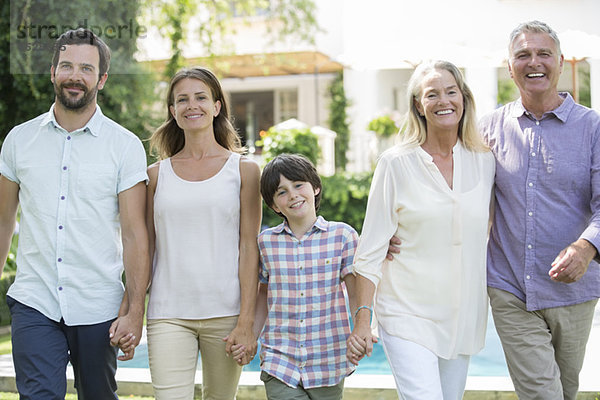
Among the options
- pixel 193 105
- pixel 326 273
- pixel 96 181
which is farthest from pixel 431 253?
pixel 96 181

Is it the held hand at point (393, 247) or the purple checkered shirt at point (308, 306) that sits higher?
the held hand at point (393, 247)

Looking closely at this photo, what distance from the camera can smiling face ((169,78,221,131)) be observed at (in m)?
3.39

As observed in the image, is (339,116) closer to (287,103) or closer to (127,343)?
(287,103)

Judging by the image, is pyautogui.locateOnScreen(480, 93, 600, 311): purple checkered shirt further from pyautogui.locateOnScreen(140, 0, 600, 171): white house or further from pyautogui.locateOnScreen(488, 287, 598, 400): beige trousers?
pyautogui.locateOnScreen(140, 0, 600, 171): white house

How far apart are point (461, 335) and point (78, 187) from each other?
1.83m

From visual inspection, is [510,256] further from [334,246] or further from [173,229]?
[173,229]

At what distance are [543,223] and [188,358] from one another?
5.59ft

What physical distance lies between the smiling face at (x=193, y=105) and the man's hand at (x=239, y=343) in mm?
976

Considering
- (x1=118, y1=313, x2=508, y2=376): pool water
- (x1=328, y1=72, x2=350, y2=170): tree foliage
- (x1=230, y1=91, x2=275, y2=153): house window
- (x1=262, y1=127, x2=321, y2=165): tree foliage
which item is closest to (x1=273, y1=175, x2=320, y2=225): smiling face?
(x1=118, y1=313, x2=508, y2=376): pool water

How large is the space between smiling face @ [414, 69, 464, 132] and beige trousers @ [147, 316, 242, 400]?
1.30m

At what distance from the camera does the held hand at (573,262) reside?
2.92m

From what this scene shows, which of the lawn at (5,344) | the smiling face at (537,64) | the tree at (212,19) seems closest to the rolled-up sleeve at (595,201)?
the smiling face at (537,64)

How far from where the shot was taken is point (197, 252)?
326cm

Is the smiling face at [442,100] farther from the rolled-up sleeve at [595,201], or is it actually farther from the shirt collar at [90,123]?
the shirt collar at [90,123]
